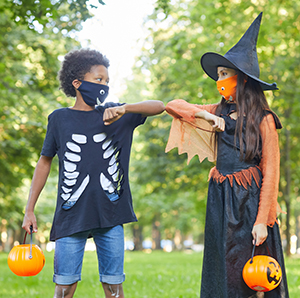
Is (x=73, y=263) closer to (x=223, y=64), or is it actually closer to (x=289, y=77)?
(x=223, y=64)

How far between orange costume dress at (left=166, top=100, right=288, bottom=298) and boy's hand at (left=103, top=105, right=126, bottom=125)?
0.66 meters

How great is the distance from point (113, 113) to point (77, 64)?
66cm

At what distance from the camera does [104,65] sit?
341cm

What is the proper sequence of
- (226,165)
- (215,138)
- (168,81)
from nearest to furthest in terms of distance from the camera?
(226,165) → (215,138) → (168,81)

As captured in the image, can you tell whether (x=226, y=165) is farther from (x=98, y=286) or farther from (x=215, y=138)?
(x=98, y=286)

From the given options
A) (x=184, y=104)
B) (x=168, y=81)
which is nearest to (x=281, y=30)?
(x=168, y=81)

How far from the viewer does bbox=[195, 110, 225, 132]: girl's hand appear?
3193 mm

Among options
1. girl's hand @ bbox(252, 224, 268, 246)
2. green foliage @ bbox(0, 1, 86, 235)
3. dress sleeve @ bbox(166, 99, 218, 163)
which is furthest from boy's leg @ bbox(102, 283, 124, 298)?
green foliage @ bbox(0, 1, 86, 235)

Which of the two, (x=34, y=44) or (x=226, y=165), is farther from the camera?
(x=34, y=44)

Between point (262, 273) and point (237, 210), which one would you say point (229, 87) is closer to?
point (237, 210)

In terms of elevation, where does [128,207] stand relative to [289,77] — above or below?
below

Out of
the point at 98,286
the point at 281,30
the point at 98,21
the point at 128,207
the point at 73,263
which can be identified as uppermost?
the point at 281,30

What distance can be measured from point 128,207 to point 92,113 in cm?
80

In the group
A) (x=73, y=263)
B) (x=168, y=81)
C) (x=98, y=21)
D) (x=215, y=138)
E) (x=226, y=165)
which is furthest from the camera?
(x=168, y=81)
